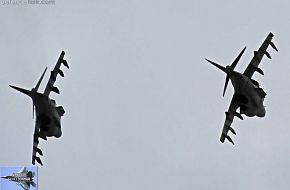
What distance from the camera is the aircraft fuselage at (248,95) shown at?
452ft

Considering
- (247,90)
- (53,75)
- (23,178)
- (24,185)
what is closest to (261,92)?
(247,90)

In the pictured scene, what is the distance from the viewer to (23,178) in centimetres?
15412

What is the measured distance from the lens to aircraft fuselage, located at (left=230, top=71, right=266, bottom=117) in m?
138

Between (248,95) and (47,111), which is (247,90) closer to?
(248,95)

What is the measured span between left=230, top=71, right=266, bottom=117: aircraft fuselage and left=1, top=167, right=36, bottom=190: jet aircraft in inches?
1429

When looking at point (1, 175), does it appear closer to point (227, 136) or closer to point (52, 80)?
point (52, 80)

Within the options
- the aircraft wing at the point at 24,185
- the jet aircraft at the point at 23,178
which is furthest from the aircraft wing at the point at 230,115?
the aircraft wing at the point at 24,185

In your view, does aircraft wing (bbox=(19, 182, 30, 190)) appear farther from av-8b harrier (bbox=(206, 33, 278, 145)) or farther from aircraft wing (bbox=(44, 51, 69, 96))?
av-8b harrier (bbox=(206, 33, 278, 145))

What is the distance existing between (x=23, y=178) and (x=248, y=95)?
39590 millimetres

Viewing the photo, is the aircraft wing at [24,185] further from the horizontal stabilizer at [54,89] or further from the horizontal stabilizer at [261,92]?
the horizontal stabilizer at [261,92]

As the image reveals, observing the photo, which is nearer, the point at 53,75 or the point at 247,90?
the point at 247,90

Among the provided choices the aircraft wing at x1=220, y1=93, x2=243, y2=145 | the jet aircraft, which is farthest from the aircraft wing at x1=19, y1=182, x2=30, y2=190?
the aircraft wing at x1=220, y1=93, x2=243, y2=145

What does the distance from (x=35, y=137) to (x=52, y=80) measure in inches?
378

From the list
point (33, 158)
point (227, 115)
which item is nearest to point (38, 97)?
point (33, 158)
